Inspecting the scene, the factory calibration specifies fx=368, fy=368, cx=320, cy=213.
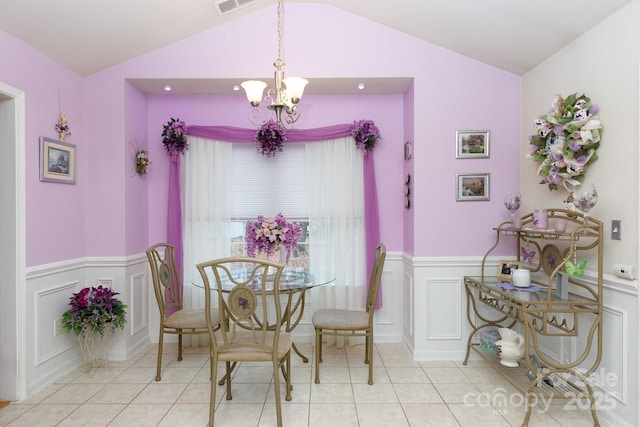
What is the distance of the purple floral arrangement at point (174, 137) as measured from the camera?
3.56m

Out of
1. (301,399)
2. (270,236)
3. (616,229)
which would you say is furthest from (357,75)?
(301,399)

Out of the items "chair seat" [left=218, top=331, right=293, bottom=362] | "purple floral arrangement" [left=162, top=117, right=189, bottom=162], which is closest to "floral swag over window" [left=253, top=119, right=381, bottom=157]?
"purple floral arrangement" [left=162, top=117, right=189, bottom=162]

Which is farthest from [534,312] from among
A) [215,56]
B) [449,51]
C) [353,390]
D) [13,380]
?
[13,380]

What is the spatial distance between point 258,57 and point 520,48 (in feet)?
7.10

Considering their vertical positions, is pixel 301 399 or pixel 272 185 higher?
pixel 272 185

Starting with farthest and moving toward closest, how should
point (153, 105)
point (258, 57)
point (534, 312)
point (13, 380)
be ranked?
1. point (153, 105)
2. point (258, 57)
3. point (13, 380)
4. point (534, 312)

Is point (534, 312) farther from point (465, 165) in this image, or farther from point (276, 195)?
point (276, 195)

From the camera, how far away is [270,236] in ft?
9.66

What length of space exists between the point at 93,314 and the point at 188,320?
73cm

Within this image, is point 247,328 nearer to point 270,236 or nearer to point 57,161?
point 270,236

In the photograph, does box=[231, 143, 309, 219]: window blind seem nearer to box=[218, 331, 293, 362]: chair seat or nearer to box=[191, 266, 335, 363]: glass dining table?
box=[191, 266, 335, 363]: glass dining table

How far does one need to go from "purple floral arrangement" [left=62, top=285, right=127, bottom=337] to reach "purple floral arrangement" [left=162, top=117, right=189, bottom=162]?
1.42 metres

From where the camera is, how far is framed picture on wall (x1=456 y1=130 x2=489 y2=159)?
10.7ft

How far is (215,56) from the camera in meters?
3.29
